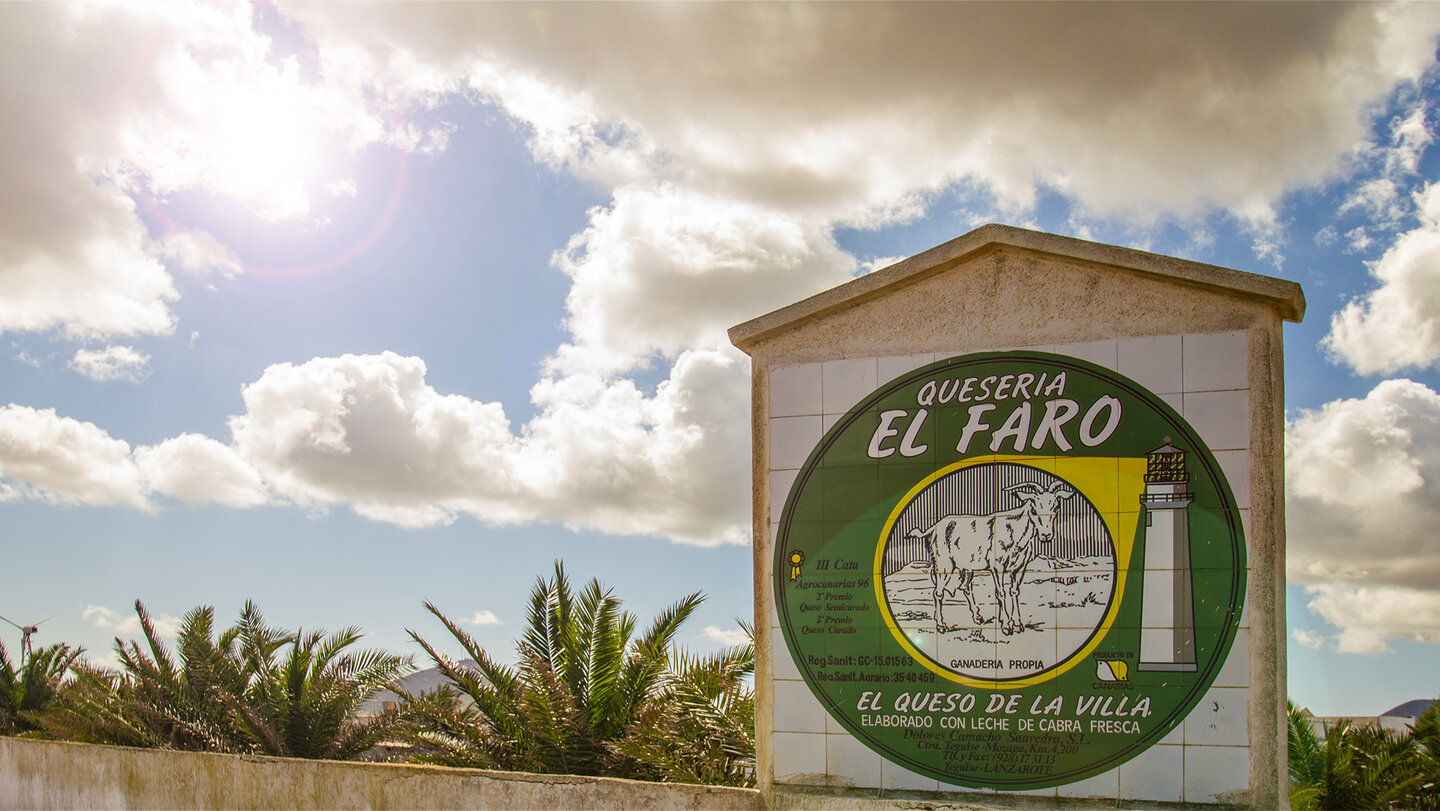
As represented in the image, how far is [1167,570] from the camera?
7.32m

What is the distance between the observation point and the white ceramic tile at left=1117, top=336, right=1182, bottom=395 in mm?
7465

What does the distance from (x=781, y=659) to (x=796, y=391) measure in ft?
6.49

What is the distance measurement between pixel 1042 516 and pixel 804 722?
2.24 metres

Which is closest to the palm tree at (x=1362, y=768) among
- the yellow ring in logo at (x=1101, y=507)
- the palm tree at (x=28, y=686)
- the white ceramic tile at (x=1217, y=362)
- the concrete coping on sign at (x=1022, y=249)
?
the yellow ring in logo at (x=1101, y=507)

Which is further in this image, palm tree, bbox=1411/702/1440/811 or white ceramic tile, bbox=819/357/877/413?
palm tree, bbox=1411/702/1440/811

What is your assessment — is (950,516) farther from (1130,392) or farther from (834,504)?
(1130,392)

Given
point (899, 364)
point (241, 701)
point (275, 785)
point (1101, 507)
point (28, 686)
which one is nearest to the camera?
point (1101, 507)

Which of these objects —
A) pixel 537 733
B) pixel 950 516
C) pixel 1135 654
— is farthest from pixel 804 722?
pixel 537 733

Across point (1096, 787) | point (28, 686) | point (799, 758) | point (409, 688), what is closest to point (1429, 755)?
point (1096, 787)

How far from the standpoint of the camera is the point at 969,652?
301 inches

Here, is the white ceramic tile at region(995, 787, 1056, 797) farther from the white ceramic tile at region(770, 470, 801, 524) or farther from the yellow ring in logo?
the white ceramic tile at region(770, 470, 801, 524)

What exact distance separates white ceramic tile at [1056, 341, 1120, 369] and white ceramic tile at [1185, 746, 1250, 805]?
257 centimetres

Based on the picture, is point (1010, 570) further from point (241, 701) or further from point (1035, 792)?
point (241, 701)

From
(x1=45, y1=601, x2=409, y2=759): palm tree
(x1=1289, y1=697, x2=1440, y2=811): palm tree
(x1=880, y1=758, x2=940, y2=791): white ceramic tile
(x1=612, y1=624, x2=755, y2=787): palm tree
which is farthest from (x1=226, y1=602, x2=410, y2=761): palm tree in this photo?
(x1=1289, y1=697, x2=1440, y2=811): palm tree
